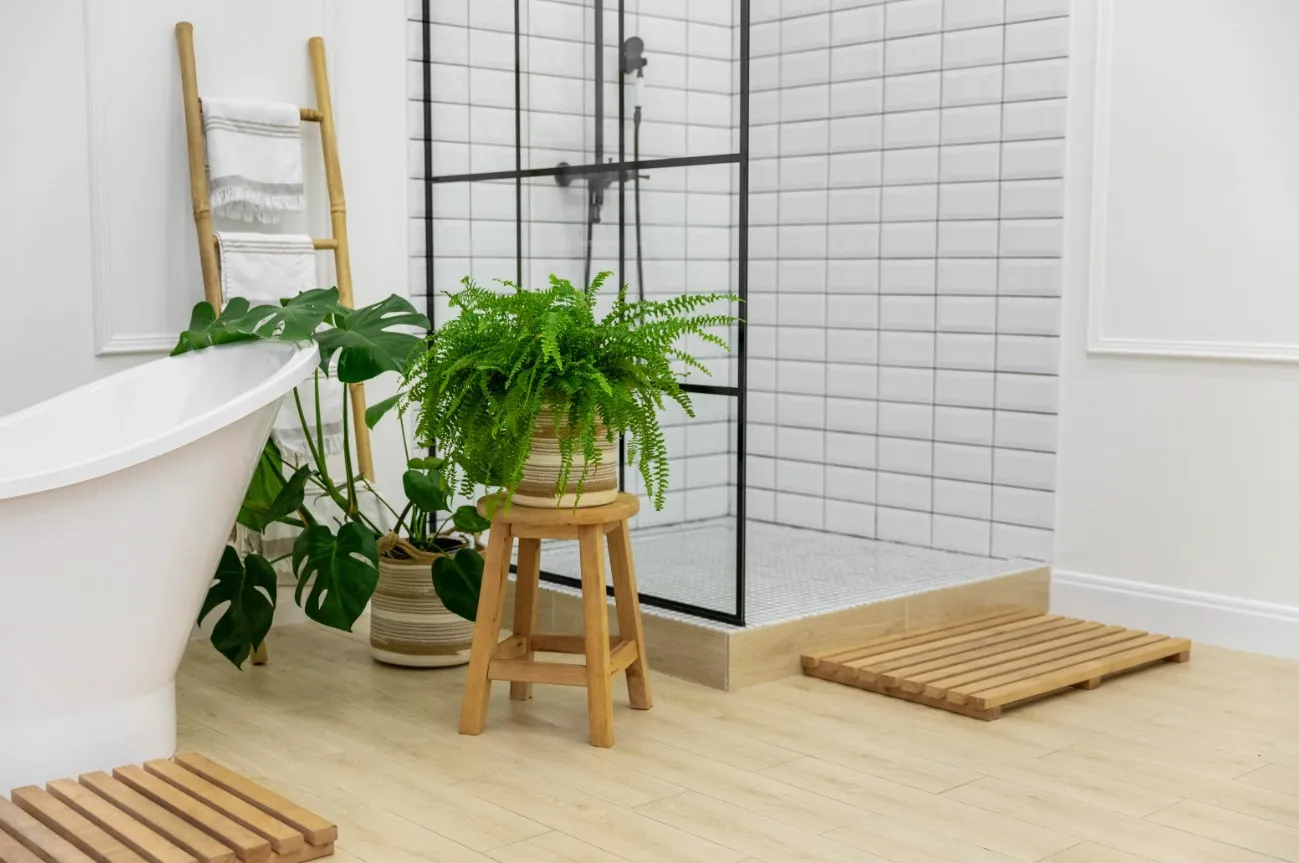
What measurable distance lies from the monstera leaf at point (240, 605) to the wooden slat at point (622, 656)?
774mm

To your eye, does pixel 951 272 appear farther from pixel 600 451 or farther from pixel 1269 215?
pixel 600 451

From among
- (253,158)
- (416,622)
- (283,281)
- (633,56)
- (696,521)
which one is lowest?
(416,622)

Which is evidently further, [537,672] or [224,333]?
[224,333]

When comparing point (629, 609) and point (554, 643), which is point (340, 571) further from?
point (629, 609)

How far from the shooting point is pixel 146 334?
362 centimetres

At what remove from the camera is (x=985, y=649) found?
11.7 feet

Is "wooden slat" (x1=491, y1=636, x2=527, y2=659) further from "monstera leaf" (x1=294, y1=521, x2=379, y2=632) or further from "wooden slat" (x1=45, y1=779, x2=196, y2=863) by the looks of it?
"wooden slat" (x1=45, y1=779, x2=196, y2=863)

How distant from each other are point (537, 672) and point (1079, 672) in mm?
1295

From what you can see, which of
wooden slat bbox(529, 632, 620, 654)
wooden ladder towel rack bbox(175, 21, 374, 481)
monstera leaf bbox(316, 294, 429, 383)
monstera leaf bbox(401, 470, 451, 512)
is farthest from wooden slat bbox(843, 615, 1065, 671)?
wooden ladder towel rack bbox(175, 21, 374, 481)

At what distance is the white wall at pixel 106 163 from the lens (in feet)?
11.2

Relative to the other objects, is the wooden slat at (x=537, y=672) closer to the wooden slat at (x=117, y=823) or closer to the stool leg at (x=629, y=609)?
the stool leg at (x=629, y=609)

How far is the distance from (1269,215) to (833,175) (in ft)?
4.64

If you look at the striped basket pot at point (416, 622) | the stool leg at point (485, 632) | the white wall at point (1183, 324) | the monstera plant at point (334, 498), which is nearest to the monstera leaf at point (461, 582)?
the monstera plant at point (334, 498)

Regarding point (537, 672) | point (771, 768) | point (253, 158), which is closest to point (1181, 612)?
point (771, 768)
